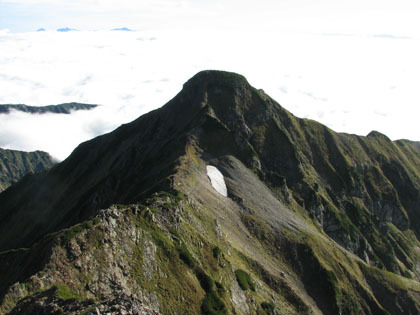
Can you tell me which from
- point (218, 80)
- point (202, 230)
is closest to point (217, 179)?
point (202, 230)

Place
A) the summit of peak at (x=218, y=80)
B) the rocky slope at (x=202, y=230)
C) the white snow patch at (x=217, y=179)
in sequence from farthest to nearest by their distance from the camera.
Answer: the summit of peak at (x=218, y=80) < the white snow patch at (x=217, y=179) < the rocky slope at (x=202, y=230)

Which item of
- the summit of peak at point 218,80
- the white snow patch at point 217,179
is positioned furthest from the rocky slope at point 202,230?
the white snow patch at point 217,179

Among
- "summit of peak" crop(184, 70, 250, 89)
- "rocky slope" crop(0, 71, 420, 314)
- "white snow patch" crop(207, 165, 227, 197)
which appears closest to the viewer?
"rocky slope" crop(0, 71, 420, 314)

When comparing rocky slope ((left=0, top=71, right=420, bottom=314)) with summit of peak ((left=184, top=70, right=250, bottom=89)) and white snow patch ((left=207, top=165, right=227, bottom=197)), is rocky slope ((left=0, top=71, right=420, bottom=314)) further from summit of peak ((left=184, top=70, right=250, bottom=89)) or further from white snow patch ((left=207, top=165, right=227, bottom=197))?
white snow patch ((left=207, top=165, right=227, bottom=197))

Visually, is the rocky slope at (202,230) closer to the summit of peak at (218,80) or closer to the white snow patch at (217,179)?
the summit of peak at (218,80)

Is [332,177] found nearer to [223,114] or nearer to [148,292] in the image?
[223,114]

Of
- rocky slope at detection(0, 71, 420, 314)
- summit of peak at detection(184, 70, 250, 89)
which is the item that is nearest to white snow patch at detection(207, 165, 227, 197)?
rocky slope at detection(0, 71, 420, 314)
